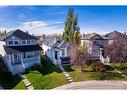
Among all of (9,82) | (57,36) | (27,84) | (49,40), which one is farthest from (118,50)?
(9,82)

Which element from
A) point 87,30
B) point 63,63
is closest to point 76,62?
point 63,63

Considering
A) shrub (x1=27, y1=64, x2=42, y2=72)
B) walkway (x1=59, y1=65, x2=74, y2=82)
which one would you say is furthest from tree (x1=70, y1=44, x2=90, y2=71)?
shrub (x1=27, y1=64, x2=42, y2=72)

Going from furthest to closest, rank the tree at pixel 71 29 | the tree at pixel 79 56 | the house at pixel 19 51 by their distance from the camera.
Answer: the tree at pixel 79 56, the house at pixel 19 51, the tree at pixel 71 29

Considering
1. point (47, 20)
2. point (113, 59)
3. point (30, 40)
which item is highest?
point (47, 20)

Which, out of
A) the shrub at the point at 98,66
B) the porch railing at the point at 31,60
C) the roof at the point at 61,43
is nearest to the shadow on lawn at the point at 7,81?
the porch railing at the point at 31,60

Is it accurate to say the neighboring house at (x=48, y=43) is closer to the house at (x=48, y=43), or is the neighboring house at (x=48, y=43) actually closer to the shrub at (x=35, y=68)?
the house at (x=48, y=43)

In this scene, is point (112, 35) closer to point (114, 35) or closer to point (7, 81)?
point (114, 35)

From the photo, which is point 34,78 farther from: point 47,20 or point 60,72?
point 47,20
